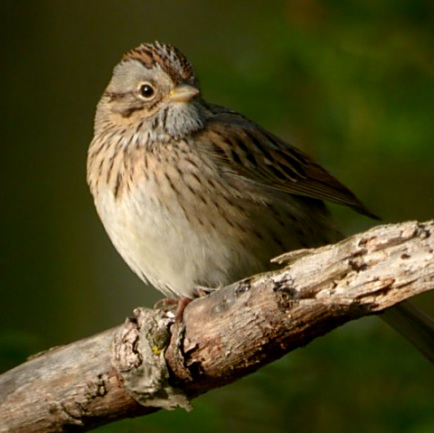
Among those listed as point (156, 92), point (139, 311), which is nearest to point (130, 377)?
point (139, 311)

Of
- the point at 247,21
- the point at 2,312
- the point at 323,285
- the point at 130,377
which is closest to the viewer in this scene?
the point at 323,285

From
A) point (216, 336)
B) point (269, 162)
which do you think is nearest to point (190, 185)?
point (269, 162)

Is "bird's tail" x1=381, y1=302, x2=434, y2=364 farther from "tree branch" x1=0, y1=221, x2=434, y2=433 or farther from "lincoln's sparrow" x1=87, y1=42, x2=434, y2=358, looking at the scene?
"tree branch" x1=0, y1=221, x2=434, y2=433

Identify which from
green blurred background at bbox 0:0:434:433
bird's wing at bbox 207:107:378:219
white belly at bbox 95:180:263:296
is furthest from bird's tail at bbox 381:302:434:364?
white belly at bbox 95:180:263:296

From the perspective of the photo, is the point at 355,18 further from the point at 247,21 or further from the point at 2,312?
the point at 2,312

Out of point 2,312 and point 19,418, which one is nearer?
point 19,418

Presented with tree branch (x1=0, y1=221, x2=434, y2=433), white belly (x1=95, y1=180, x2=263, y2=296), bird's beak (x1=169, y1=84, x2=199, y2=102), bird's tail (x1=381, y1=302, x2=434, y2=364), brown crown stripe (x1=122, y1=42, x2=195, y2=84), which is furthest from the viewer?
brown crown stripe (x1=122, y1=42, x2=195, y2=84)

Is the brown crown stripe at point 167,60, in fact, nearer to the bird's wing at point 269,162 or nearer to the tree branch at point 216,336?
the bird's wing at point 269,162
